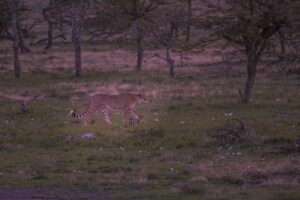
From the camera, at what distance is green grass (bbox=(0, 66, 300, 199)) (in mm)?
11633

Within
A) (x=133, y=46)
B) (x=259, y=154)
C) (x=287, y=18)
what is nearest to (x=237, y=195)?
(x=259, y=154)

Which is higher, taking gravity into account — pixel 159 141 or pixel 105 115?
pixel 105 115

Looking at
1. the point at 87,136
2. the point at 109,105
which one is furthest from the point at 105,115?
the point at 87,136

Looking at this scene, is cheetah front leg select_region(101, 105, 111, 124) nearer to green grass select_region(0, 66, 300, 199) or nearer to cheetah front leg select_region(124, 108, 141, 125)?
green grass select_region(0, 66, 300, 199)

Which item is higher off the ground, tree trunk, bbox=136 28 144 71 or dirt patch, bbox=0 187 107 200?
tree trunk, bbox=136 28 144 71

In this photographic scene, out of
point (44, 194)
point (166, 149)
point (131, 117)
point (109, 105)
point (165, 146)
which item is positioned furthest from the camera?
point (109, 105)

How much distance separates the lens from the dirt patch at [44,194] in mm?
10602

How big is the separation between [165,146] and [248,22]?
21.7 ft

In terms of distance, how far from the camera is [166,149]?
52.3 ft

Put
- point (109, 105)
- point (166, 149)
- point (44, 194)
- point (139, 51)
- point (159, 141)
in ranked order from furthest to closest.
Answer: point (139, 51) → point (109, 105) → point (159, 141) → point (166, 149) → point (44, 194)

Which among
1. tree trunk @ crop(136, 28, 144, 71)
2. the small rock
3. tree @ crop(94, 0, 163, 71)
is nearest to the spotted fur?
the small rock

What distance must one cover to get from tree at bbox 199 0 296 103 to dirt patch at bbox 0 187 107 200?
11.3 metres

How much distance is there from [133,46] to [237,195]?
41748 millimetres

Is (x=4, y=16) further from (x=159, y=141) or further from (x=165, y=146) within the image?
(x=165, y=146)
